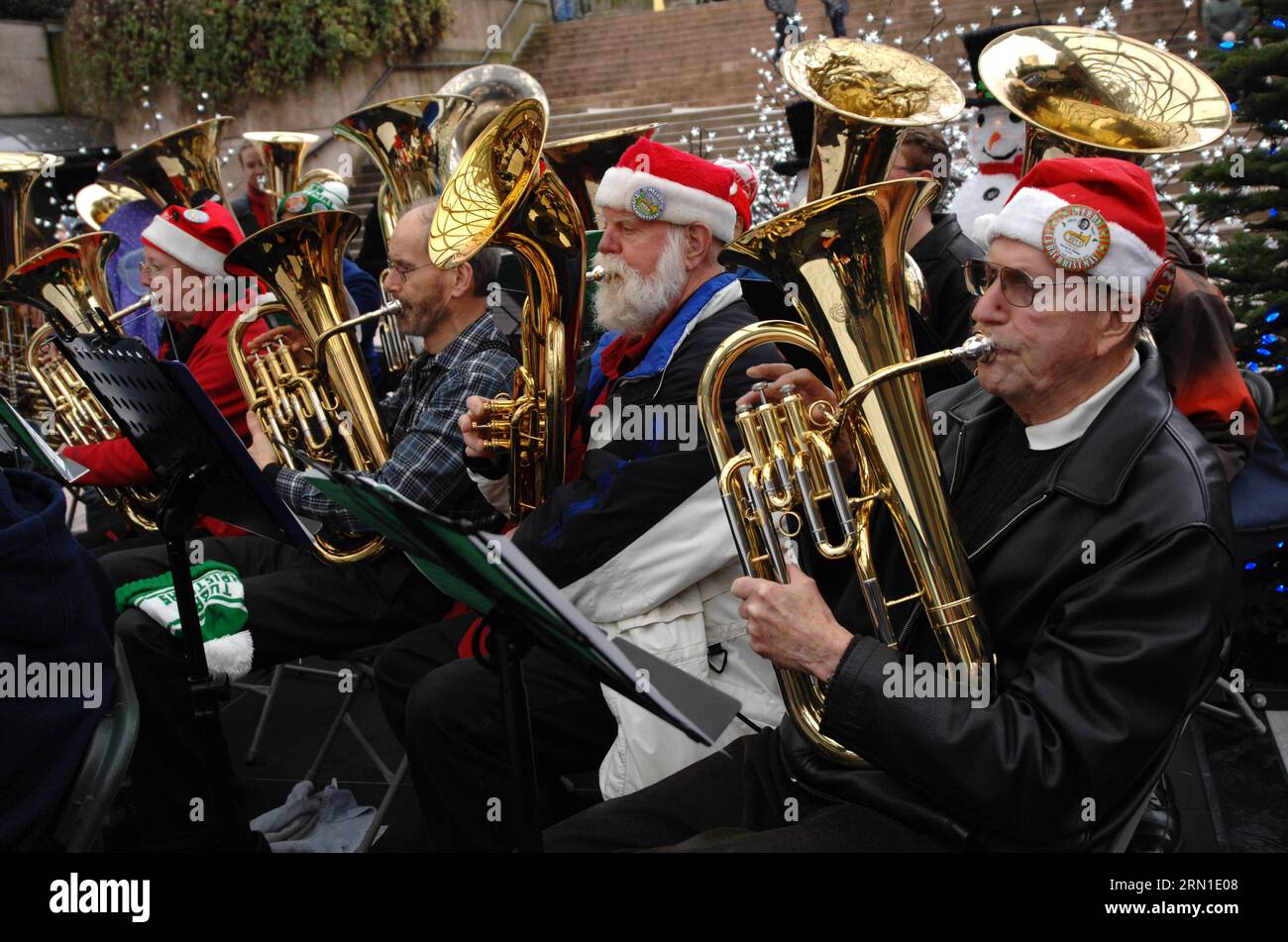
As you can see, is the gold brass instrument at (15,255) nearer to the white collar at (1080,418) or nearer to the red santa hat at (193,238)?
the red santa hat at (193,238)

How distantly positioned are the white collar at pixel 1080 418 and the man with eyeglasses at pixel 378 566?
1751mm

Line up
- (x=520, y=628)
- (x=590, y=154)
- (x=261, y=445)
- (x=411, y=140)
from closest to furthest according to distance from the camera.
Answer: (x=520, y=628)
(x=261, y=445)
(x=590, y=154)
(x=411, y=140)

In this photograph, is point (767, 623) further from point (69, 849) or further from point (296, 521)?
point (69, 849)

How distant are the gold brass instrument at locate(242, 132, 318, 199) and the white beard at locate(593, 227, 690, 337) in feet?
12.4

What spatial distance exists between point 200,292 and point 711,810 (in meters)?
3.11

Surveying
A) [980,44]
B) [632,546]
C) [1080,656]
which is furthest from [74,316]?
[1080,656]

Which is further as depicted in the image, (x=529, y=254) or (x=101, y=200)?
(x=101, y=200)

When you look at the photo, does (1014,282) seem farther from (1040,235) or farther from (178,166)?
(178,166)

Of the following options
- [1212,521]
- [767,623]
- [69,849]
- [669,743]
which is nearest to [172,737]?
[69,849]

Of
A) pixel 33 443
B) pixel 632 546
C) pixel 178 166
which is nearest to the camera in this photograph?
pixel 632 546

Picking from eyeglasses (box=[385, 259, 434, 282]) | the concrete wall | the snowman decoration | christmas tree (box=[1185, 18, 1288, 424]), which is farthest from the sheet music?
the concrete wall

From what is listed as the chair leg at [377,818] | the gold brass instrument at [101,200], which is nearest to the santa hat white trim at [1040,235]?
the chair leg at [377,818]

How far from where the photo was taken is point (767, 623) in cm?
195

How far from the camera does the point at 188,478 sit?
8.41 feet
